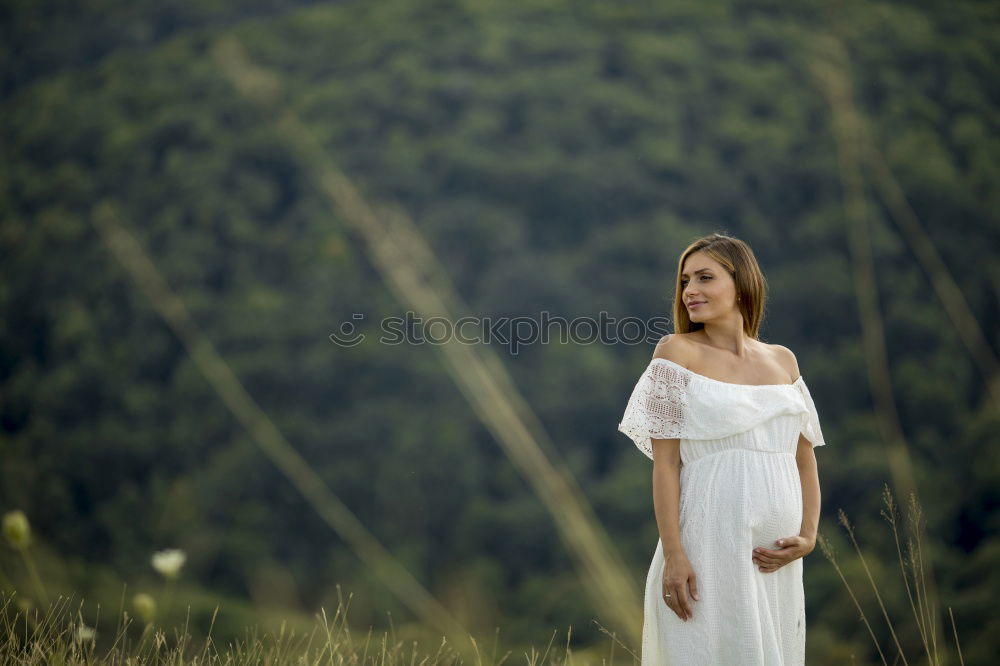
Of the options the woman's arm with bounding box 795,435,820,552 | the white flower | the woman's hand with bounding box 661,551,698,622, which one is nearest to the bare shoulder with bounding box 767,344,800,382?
the woman's arm with bounding box 795,435,820,552

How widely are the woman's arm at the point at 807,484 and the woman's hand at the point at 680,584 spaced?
0.94 ft

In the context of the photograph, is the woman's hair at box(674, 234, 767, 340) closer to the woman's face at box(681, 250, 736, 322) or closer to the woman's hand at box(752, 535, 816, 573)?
the woman's face at box(681, 250, 736, 322)

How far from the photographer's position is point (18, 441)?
14.1 m

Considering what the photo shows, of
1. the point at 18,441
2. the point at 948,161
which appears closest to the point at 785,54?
the point at 948,161

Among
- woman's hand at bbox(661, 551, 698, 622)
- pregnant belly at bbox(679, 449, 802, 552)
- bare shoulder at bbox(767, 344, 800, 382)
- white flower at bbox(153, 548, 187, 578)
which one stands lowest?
white flower at bbox(153, 548, 187, 578)

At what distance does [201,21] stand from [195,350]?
605 centimetres

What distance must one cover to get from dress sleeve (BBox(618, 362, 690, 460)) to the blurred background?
9850 mm

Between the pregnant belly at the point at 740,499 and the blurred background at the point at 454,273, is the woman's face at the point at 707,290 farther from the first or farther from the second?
the blurred background at the point at 454,273

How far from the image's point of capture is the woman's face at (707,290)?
192 cm

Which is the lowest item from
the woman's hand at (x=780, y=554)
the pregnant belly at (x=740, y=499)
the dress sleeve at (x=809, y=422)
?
the woman's hand at (x=780, y=554)

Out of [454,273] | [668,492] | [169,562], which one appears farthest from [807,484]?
[454,273]

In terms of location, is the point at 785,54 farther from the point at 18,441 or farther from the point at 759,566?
the point at 759,566

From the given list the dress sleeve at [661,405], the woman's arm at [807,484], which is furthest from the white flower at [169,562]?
the woman's arm at [807,484]

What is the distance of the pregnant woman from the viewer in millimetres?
1806
